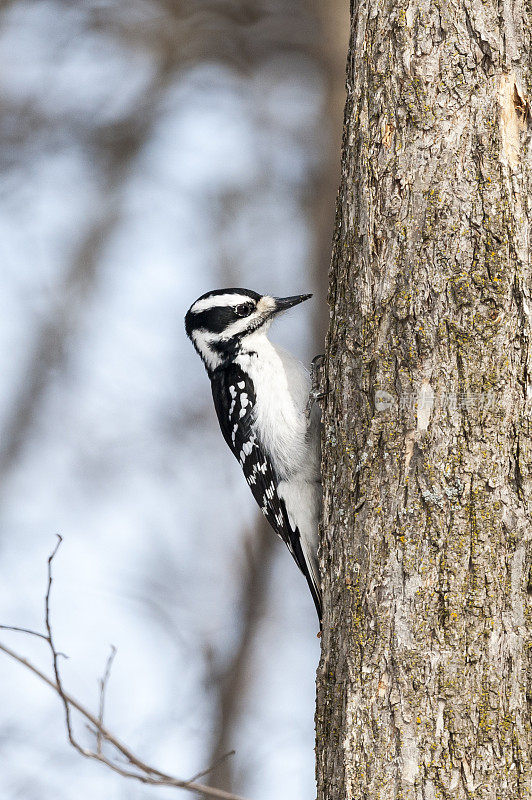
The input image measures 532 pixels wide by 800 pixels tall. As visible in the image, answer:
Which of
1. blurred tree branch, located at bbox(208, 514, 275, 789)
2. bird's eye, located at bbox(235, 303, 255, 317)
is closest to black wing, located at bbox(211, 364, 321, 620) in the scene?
bird's eye, located at bbox(235, 303, 255, 317)

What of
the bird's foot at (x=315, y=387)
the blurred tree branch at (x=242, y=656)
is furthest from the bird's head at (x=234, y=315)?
the blurred tree branch at (x=242, y=656)

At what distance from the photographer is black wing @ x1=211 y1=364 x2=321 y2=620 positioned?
12.0ft

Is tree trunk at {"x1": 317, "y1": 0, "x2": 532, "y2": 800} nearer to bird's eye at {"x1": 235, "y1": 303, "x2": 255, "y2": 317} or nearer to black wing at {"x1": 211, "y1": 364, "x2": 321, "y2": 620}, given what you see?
black wing at {"x1": 211, "y1": 364, "x2": 321, "y2": 620}

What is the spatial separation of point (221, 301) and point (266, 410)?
0.67m

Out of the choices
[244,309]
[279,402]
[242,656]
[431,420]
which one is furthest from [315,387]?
[242,656]

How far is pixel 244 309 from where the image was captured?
13.3 feet

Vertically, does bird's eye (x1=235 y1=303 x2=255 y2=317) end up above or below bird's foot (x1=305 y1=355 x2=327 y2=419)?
above

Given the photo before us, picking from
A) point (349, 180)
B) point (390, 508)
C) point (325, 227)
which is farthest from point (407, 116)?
point (325, 227)

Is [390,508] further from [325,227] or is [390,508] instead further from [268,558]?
[268,558]

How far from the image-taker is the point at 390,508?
2252mm

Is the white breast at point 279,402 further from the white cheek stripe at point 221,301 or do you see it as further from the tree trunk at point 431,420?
the tree trunk at point 431,420

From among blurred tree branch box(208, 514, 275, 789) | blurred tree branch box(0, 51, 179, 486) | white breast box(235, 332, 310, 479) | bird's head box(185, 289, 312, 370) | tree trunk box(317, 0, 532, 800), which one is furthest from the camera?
blurred tree branch box(0, 51, 179, 486)

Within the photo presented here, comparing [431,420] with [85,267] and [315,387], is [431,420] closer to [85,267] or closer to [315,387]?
[315,387]

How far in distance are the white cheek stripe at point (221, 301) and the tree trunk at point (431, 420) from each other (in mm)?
1461
